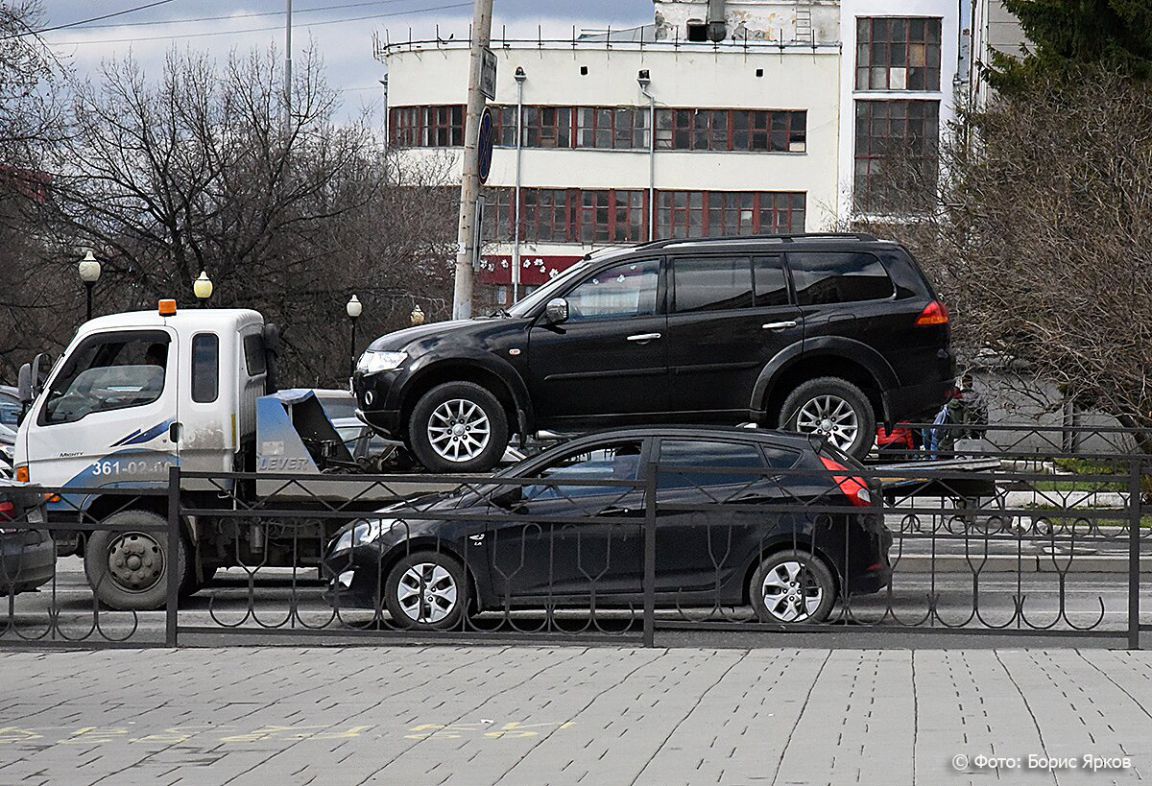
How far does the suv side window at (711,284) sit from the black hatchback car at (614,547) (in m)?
1.39

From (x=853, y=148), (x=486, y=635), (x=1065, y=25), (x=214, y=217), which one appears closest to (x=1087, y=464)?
(x=486, y=635)

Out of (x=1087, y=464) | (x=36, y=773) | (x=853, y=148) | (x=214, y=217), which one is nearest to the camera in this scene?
(x=36, y=773)

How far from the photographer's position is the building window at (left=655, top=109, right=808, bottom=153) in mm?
72875

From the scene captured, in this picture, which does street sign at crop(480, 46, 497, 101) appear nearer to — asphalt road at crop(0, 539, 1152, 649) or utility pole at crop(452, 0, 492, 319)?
utility pole at crop(452, 0, 492, 319)

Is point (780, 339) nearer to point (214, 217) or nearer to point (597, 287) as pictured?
point (597, 287)

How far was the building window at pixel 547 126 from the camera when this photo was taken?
73250 mm

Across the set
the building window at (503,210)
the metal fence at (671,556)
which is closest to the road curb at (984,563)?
the metal fence at (671,556)

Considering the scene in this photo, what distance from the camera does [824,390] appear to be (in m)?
12.6

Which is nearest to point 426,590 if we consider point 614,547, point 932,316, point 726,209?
point 614,547

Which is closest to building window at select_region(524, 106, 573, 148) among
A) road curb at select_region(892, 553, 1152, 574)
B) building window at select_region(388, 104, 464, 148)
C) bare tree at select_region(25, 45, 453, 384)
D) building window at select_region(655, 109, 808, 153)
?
building window at select_region(388, 104, 464, 148)

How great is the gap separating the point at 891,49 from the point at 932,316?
2413 inches

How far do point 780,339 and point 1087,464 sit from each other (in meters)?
7.22

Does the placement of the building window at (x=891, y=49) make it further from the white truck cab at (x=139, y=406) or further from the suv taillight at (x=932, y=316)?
the white truck cab at (x=139, y=406)

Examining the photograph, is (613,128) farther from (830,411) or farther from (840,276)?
(830,411)
